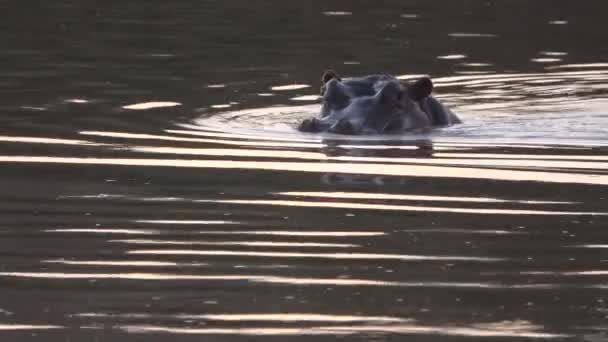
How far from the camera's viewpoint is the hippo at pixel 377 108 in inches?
564

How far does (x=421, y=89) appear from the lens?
50.0 ft

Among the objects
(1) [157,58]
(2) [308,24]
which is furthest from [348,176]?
(2) [308,24]

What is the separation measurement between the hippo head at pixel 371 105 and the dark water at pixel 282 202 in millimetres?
362

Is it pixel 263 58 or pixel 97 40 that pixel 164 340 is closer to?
pixel 263 58

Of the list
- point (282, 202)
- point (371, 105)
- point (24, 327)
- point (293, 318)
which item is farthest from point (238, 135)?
point (24, 327)

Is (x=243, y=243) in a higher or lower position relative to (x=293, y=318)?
lower

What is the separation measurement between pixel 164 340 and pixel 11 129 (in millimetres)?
7252

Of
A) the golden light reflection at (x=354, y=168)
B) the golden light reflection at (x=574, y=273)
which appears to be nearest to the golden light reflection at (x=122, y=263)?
the golden light reflection at (x=574, y=273)

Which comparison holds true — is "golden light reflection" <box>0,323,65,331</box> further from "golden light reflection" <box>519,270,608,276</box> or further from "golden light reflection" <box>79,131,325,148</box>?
"golden light reflection" <box>79,131,325,148</box>

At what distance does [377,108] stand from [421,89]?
2.09 ft

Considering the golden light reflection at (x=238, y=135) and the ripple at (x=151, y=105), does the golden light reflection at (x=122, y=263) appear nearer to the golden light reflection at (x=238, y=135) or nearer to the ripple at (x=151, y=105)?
the golden light reflection at (x=238, y=135)

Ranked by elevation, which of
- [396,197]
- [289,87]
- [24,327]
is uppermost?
[24,327]

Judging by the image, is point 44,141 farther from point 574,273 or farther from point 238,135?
point 574,273

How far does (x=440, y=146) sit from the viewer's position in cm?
1331
